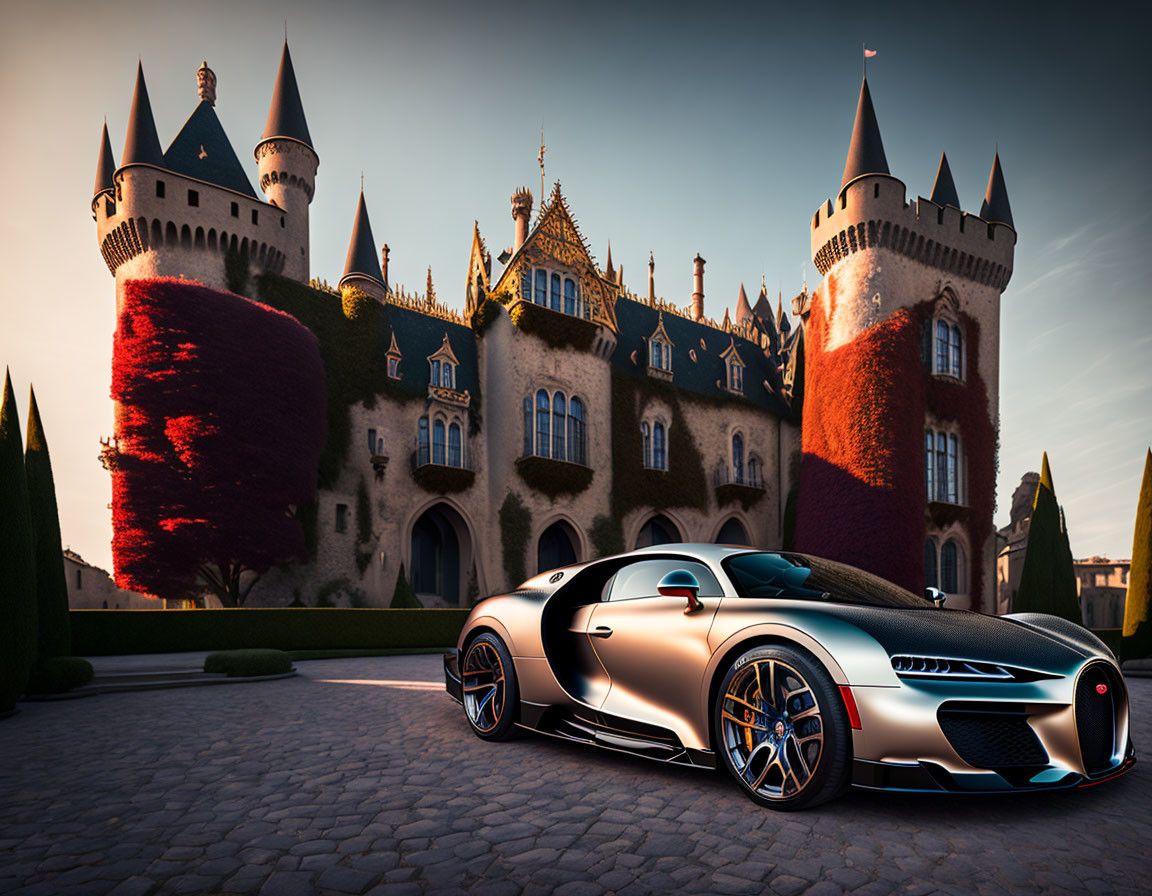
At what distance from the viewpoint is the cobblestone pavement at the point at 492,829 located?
2805 mm

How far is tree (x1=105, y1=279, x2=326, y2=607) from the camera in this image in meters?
20.0

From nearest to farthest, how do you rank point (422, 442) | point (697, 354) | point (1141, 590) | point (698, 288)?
point (1141, 590) < point (422, 442) < point (697, 354) < point (698, 288)

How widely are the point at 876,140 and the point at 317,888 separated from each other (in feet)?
107

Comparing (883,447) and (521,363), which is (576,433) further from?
(883,447)

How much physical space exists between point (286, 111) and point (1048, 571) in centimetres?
3176

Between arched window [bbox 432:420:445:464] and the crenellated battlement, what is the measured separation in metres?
17.7

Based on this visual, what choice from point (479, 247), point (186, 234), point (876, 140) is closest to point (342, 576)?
point (186, 234)

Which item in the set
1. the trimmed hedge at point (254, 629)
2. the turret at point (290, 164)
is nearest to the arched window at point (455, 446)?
the turret at point (290, 164)

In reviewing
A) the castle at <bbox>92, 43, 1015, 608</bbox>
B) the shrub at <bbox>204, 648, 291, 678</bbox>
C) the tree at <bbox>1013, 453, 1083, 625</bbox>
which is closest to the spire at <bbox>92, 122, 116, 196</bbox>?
the castle at <bbox>92, 43, 1015, 608</bbox>

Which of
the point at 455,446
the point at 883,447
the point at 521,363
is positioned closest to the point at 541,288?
the point at 521,363

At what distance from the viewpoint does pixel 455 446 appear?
26594 mm

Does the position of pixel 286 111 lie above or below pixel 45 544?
above

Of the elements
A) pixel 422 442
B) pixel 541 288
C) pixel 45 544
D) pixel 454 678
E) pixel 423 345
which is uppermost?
pixel 541 288

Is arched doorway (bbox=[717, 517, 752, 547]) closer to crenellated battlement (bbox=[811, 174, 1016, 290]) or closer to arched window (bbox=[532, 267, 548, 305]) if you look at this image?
crenellated battlement (bbox=[811, 174, 1016, 290])
